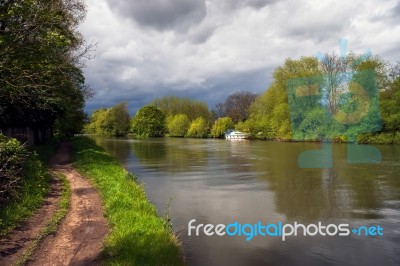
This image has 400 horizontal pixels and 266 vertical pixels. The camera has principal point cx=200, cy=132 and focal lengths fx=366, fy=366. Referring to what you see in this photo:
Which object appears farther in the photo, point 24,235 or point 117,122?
point 117,122

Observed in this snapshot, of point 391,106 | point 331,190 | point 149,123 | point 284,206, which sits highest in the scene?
point 149,123

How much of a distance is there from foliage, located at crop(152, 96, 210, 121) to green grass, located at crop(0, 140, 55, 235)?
94.9 metres

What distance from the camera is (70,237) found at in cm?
809

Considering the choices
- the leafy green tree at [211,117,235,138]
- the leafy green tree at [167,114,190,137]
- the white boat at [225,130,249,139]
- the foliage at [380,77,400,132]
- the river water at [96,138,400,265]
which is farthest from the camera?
the leafy green tree at [167,114,190,137]

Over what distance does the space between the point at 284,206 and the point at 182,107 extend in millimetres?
100884

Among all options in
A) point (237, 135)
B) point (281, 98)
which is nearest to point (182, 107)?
point (237, 135)

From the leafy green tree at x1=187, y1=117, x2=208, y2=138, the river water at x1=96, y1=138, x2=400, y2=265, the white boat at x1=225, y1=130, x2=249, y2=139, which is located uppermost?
the leafy green tree at x1=187, y1=117, x2=208, y2=138

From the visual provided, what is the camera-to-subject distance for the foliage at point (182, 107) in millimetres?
109562

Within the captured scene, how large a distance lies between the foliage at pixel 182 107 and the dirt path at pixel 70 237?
97.3m

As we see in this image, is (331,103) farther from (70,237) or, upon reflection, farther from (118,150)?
(70,237)

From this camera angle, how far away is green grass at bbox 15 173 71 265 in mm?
7004

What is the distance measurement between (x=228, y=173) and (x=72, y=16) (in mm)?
13416

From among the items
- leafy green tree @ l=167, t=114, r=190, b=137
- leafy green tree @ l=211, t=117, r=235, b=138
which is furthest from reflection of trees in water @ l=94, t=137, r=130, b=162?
leafy green tree @ l=167, t=114, r=190, b=137

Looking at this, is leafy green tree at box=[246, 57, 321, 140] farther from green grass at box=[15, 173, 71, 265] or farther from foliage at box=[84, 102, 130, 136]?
foliage at box=[84, 102, 130, 136]
